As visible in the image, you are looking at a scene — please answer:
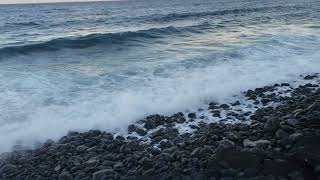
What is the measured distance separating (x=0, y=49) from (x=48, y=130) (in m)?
11.9

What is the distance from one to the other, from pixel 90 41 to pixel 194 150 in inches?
632

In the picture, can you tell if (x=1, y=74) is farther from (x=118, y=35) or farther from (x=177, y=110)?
(x=118, y=35)

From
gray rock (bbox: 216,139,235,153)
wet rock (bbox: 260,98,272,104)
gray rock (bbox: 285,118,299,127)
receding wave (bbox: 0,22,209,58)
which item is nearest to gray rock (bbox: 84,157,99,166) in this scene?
gray rock (bbox: 216,139,235,153)

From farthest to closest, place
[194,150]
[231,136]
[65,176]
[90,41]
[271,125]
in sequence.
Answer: [90,41], [271,125], [231,136], [194,150], [65,176]

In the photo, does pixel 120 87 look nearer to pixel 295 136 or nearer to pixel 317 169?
pixel 295 136

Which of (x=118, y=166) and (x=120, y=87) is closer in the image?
(x=118, y=166)

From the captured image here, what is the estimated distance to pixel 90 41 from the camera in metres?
22.6

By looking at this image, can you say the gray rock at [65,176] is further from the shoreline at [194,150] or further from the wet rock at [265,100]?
the wet rock at [265,100]

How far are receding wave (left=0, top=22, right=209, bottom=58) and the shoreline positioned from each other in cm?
1213

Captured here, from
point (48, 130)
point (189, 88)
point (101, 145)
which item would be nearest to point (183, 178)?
point (101, 145)

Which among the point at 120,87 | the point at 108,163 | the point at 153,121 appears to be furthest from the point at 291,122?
the point at 120,87

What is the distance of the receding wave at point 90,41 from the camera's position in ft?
66.3

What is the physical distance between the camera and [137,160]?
7.46m

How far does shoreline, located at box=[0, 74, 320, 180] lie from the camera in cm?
674
